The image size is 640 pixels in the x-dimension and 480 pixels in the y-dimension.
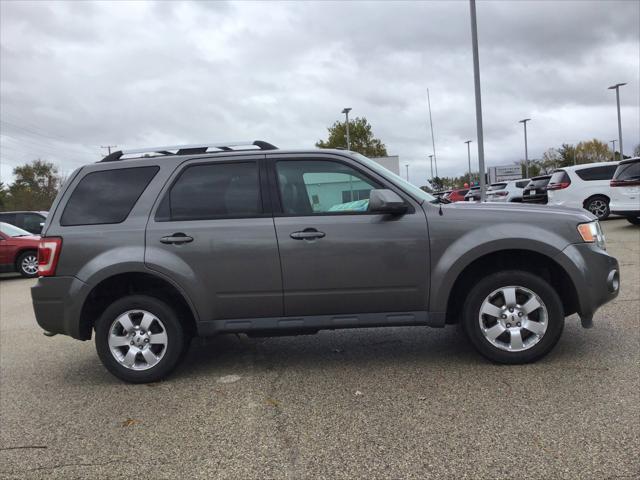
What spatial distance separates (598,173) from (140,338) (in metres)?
14.4

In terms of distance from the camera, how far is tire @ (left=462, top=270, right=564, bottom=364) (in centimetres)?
424

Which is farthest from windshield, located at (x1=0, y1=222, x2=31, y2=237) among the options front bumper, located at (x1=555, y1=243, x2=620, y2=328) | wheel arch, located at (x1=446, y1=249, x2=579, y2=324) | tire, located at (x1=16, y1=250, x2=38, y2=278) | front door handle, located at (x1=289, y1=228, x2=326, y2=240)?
front bumper, located at (x1=555, y1=243, x2=620, y2=328)

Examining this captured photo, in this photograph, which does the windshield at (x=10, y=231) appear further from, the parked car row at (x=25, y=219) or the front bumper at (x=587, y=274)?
the front bumper at (x=587, y=274)

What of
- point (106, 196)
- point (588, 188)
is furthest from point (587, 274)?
point (588, 188)

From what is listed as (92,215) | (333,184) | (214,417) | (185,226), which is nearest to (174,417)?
(214,417)

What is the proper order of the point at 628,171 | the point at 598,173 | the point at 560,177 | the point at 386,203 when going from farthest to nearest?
the point at 560,177 < the point at 598,173 < the point at 628,171 < the point at 386,203

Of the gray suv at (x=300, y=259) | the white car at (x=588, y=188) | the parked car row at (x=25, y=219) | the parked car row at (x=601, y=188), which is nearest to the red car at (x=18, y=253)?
the parked car row at (x=25, y=219)

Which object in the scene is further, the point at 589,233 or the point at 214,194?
the point at 214,194

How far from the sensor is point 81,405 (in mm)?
4152

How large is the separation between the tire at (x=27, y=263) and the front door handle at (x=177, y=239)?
10.8 metres

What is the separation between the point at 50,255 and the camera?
14.5 ft

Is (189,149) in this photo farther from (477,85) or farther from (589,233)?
(477,85)

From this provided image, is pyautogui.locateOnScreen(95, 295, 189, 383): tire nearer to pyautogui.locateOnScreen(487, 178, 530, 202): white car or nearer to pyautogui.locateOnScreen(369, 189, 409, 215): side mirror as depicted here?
pyautogui.locateOnScreen(369, 189, 409, 215): side mirror

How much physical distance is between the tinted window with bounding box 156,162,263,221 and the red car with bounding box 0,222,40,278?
407 inches
